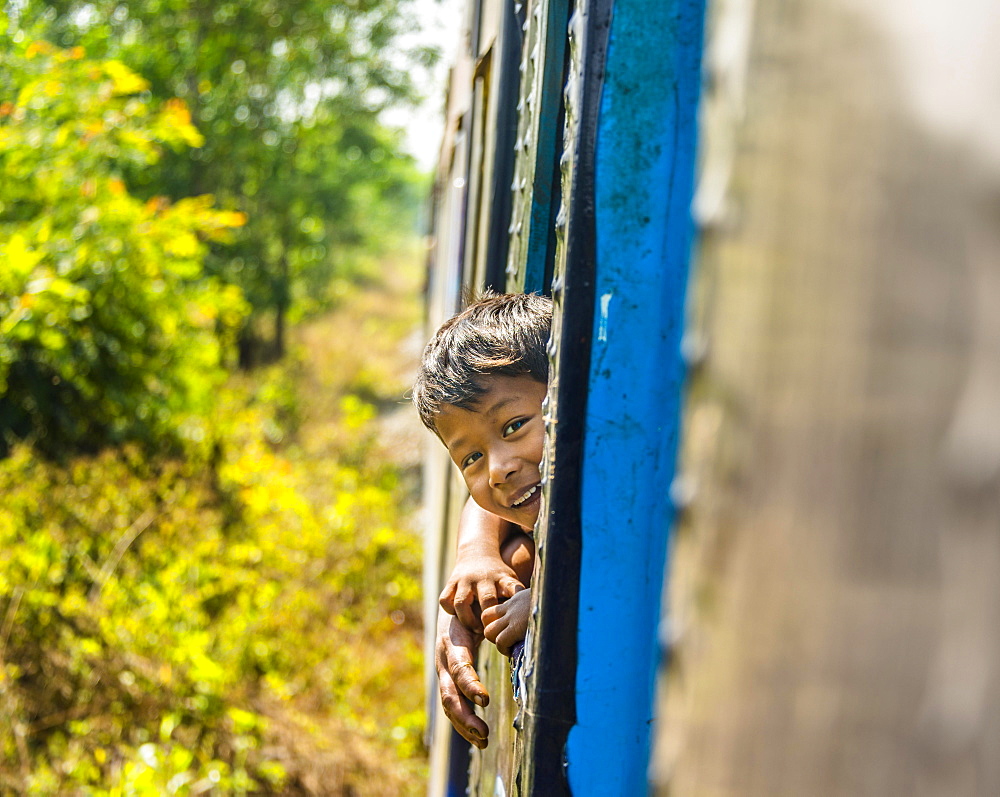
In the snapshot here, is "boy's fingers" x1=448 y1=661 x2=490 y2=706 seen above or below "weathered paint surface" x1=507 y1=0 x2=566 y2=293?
below

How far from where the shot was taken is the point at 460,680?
1.17 m

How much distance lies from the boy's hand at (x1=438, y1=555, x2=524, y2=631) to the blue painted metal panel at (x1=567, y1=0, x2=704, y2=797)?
0.49 meters

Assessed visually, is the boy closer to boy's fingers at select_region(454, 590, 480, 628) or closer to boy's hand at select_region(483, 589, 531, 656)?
boy's fingers at select_region(454, 590, 480, 628)

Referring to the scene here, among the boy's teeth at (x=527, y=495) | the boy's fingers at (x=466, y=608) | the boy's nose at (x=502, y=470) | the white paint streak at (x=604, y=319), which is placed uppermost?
the white paint streak at (x=604, y=319)

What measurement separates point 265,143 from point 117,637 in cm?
882

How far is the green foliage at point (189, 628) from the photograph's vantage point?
135 inches

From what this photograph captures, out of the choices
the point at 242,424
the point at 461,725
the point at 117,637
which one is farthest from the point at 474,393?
the point at 242,424

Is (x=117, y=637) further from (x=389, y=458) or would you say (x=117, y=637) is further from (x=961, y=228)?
(x=389, y=458)

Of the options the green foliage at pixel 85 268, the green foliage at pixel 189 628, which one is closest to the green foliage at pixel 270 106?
the green foliage at pixel 85 268

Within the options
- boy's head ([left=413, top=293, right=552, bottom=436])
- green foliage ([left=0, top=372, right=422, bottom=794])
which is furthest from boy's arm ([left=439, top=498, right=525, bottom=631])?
green foliage ([left=0, top=372, right=422, bottom=794])

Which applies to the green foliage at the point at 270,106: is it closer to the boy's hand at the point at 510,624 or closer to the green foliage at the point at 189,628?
the green foliage at the point at 189,628

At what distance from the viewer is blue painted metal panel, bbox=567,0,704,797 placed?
60 centimetres

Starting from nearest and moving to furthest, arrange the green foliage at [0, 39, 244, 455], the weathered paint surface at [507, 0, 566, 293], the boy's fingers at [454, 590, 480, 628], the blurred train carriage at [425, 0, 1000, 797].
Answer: the blurred train carriage at [425, 0, 1000, 797]
the weathered paint surface at [507, 0, 566, 293]
the boy's fingers at [454, 590, 480, 628]
the green foliage at [0, 39, 244, 455]

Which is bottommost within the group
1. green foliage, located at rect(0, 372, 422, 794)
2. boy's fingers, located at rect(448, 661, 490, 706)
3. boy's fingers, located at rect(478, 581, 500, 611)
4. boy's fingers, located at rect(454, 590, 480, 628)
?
green foliage, located at rect(0, 372, 422, 794)
